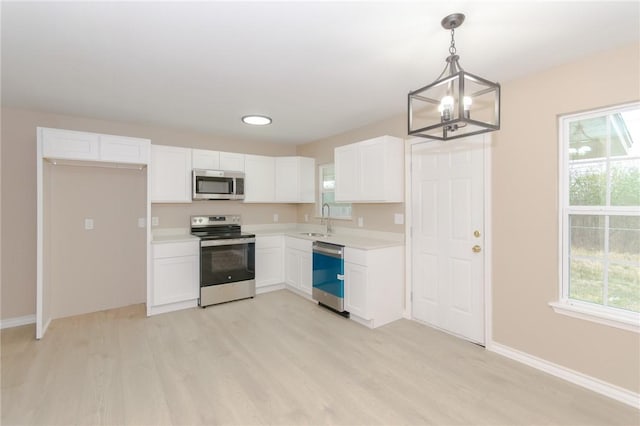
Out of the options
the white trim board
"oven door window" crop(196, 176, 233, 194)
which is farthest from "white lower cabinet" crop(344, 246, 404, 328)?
the white trim board

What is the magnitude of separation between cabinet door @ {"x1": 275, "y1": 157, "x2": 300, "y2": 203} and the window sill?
3.73 meters

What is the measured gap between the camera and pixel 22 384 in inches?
90.0

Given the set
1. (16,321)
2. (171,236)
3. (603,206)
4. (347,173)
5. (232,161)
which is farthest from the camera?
(232,161)

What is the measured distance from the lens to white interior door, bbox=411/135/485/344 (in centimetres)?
292

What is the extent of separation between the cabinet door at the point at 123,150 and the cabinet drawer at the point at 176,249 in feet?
3.48

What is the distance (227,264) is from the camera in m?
4.12

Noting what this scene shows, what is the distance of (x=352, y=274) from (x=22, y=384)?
2979mm

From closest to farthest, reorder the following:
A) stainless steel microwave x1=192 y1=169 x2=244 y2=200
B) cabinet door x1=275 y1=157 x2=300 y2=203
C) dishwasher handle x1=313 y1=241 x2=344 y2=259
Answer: dishwasher handle x1=313 y1=241 x2=344 y2=259
stainless steel microwave x1=192 y1=169 x2=244 y2=200
cabinet door x1=275 y1=157 x2=300 y2=203

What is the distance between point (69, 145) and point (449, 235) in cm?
415

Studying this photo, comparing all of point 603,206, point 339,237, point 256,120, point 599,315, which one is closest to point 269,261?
point 339,237

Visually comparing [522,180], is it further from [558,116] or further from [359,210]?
[359,210]

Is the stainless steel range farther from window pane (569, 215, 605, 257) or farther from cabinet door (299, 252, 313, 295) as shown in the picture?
window pane (569, 215, 605, 257)

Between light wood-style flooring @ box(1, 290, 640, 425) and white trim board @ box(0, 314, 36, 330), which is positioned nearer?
light wood-style flooring @ box(1, 290, 640, 425)

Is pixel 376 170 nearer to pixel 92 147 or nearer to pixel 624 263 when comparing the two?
pixel 624 263
